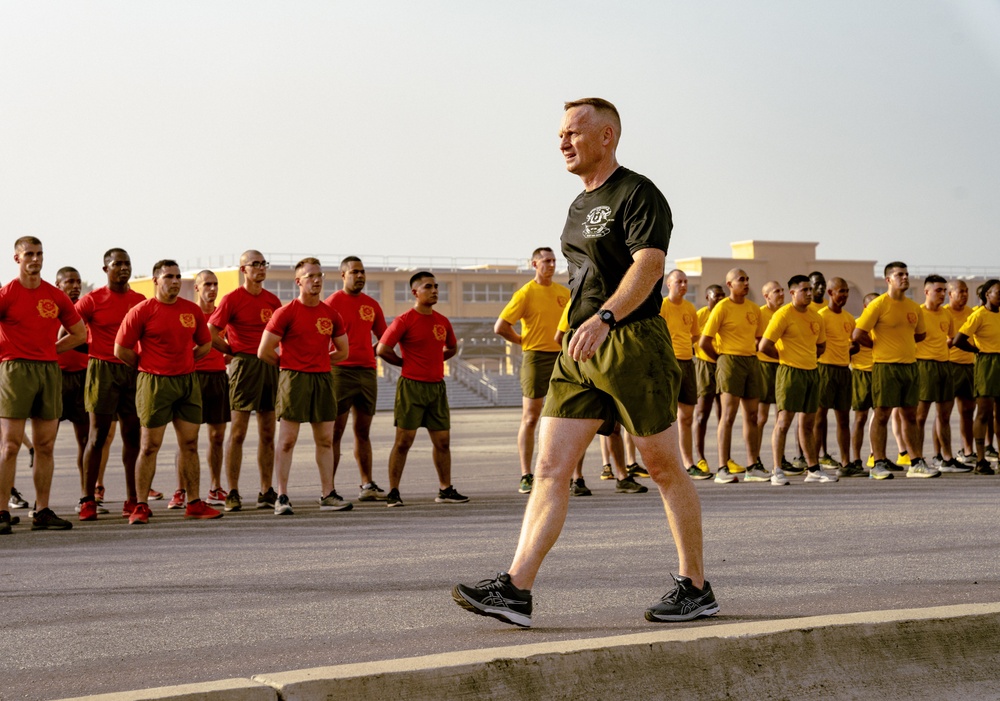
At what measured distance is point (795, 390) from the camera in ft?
44.8

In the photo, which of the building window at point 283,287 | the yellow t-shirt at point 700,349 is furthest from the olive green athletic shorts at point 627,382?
the building window at point 283,287

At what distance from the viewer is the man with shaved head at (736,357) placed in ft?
45.3

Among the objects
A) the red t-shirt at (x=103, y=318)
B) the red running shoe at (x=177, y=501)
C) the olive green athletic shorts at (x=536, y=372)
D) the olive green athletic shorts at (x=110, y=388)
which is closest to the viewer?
the olive green athletic shorts at (x=110, y=388)

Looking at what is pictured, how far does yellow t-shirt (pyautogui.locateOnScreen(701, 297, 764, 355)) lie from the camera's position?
1410 cm

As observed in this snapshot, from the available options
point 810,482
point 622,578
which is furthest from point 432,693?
point 810,482

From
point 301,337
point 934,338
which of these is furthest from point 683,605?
point 934,338

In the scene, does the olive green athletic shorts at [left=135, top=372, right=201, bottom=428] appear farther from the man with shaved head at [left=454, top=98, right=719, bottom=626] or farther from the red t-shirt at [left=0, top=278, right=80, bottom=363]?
the man with shaved head at [left=454, top=98, right=719, bottom=626]

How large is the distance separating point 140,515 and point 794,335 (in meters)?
7.13

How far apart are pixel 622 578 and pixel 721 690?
2.26 metres

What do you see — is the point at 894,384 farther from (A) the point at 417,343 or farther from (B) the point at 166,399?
(B) the point at 166,399

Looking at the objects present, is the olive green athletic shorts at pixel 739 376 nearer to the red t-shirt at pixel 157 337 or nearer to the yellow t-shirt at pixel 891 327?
the yellow t-shirt at pixel 891 327

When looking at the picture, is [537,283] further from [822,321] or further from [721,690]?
[721,690]

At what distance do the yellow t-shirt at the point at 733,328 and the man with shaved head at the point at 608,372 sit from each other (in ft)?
28.7

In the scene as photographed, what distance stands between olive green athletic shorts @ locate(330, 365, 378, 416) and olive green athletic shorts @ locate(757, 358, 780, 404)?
4.71 metres
